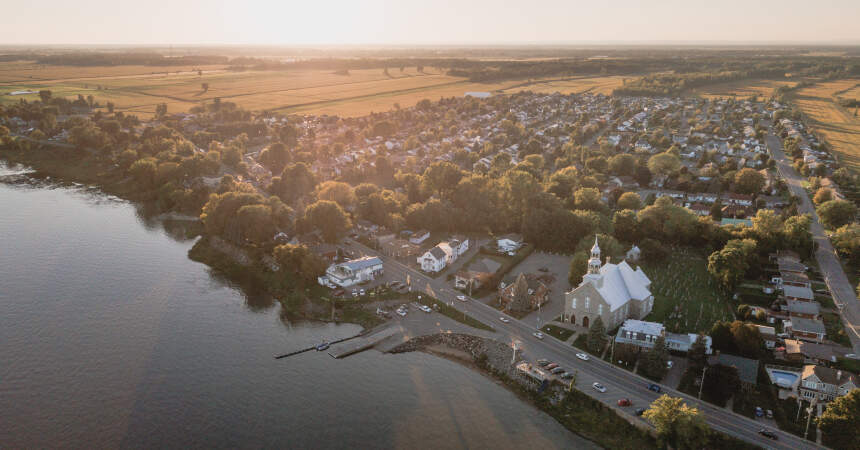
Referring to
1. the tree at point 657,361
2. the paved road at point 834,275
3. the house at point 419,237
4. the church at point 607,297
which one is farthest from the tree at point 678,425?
the house at point 419,237

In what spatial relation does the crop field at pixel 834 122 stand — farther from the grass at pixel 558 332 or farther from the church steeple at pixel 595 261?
the grass at pixel 558 332

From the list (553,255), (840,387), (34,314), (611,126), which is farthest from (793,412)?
(611,126)

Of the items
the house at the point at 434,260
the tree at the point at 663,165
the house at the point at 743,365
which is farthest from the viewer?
the tree at the point at 663,165

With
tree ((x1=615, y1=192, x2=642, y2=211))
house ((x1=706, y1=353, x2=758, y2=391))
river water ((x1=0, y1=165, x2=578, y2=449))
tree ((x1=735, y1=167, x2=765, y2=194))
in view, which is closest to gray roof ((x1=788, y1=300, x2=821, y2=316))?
house ((x1=706, y1=353, x2=758, y2=391))

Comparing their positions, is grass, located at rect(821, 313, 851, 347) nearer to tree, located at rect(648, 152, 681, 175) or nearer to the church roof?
the church roof

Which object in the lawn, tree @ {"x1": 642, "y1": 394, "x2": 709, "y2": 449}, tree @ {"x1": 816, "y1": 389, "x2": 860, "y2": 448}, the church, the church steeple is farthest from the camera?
the lawn

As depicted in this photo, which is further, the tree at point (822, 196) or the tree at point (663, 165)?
the tree at point (663, 165)

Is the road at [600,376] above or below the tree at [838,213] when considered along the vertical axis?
below

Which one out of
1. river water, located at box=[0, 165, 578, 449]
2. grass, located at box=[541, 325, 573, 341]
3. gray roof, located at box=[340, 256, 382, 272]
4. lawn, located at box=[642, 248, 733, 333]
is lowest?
river water, located at box=[0, 165, 578, 449]
